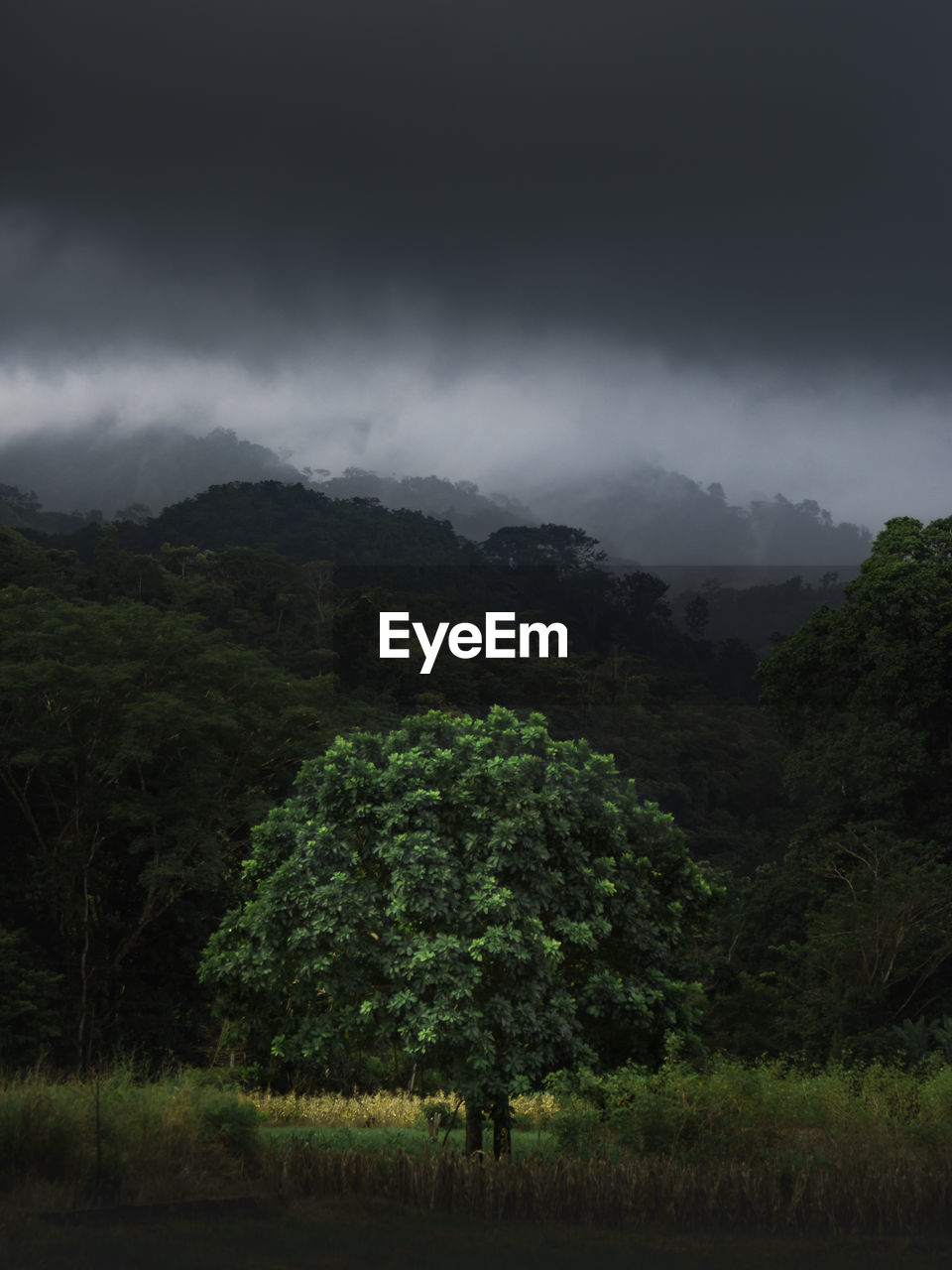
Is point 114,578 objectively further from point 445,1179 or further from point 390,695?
point 445,1179

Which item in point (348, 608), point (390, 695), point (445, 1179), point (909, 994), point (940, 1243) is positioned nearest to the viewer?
point (940, 1243)

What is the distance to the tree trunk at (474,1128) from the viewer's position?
1459 cm

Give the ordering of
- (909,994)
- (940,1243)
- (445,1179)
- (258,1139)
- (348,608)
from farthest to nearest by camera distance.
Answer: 1. (348,608)
2. (909,994)
3. (258,1139)
4. (445,1179)
5. (940,1243)

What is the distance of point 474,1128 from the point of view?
48.1ft

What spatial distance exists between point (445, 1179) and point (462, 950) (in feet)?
7.56

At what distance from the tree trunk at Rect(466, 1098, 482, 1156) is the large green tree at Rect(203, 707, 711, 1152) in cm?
3

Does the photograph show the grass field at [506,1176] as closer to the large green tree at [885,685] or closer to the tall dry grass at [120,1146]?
the tall dry grass at [120,1146]

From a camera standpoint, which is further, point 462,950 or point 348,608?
point 348,608

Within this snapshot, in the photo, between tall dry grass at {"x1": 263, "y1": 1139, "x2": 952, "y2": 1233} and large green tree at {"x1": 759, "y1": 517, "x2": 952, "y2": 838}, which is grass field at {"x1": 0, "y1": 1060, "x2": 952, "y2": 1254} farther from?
large green tree at {"x1": 759, "y1": 517, "x2": 952, "y2": 838}

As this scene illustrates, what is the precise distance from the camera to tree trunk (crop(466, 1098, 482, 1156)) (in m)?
14.6

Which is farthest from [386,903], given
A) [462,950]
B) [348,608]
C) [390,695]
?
[348,608]

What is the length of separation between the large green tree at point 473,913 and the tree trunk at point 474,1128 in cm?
3

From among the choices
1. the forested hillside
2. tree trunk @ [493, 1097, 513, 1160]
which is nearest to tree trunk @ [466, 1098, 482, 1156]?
tree trunk @ [493, 1097, 513, 1160]

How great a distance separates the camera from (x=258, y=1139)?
13.7 meters
